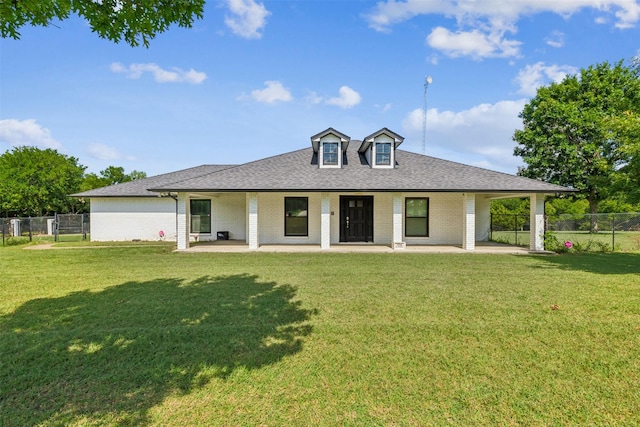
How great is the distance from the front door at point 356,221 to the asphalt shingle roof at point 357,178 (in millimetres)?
1742

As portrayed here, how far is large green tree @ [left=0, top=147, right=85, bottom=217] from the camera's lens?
32.1 meters

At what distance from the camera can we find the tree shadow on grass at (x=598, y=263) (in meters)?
9.45

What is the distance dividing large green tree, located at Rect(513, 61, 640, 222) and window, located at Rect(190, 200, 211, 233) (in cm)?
2530

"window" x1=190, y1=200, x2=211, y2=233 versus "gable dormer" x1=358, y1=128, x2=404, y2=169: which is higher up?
"gable dormer" x1=358, y1=128, x2=404, y2=169

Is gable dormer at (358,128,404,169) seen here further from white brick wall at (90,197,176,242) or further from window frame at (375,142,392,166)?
white brick wall at (90,197,176,242)

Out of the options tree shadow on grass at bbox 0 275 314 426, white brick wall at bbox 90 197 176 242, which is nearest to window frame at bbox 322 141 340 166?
white brick wall at bbox 90 197 176 242

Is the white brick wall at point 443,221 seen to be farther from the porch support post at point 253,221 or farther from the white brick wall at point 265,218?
the porch support post at point 253,221

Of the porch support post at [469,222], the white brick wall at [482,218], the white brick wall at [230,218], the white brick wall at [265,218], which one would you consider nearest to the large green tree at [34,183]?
the white brick wall at [265,218]

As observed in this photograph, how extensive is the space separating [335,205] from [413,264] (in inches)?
253

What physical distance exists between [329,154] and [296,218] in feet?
12.2

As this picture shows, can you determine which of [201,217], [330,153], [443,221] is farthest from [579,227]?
[201,217]

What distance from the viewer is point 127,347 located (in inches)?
162

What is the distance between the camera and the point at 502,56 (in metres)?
13.6

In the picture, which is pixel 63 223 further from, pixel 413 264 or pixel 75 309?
pixel 413 264
